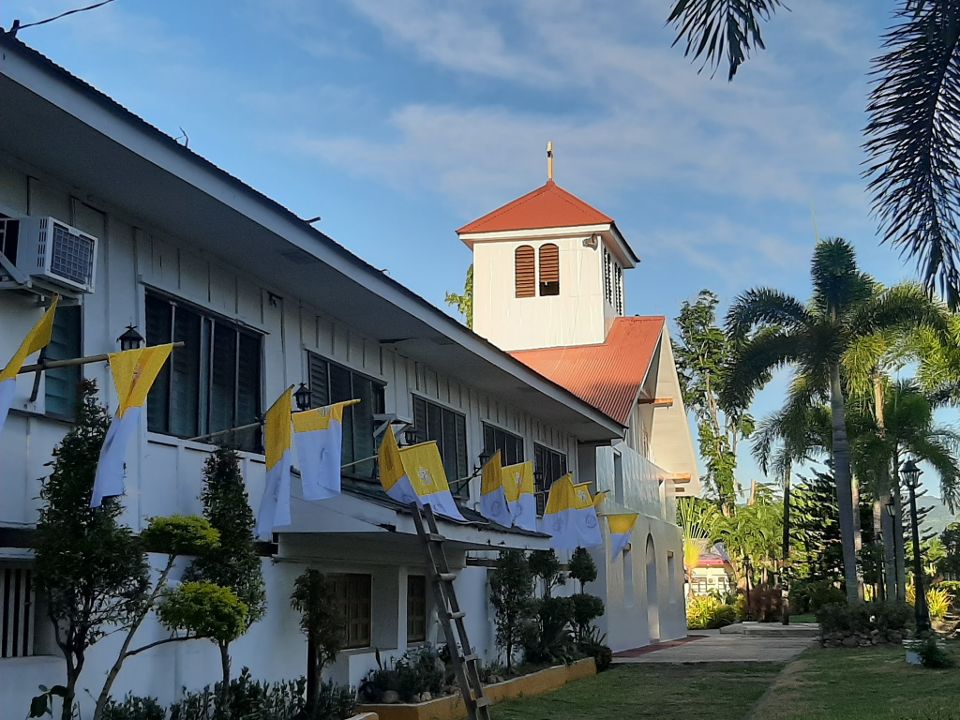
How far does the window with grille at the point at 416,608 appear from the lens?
53.6 ft

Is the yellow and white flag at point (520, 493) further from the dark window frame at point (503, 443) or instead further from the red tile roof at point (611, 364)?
the red tile roof at point (611, 364)

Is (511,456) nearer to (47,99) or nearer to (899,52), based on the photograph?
(899,52)

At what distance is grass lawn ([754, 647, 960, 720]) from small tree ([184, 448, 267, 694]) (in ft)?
19.3

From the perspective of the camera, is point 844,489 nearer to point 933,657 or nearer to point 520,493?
point 933,657

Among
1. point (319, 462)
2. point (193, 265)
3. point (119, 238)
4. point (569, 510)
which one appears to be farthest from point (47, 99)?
point (569, 510)

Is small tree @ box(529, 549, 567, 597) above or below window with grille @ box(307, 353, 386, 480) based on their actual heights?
below

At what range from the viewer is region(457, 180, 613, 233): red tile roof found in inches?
1182

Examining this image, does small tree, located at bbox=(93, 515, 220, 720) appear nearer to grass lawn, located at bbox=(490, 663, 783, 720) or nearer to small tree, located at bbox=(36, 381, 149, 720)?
small tree, located at bbox=(36, 381, 149, 720)

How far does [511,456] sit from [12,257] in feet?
44.2

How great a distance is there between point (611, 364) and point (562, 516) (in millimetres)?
9214

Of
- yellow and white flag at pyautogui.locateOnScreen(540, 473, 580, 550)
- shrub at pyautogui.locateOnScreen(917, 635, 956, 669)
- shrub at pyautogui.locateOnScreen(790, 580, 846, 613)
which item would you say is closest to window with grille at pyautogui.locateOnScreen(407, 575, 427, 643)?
yellow and white flag at pyautogui.locateOnScreen(540, 473, 580, 550)

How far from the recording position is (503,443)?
2094cm

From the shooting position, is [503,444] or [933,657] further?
[503,444]

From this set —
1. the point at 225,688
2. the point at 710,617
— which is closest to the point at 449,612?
the point at 225,688
